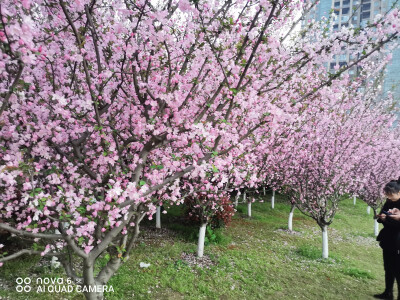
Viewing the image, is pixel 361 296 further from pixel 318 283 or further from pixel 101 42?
pixel 101 42

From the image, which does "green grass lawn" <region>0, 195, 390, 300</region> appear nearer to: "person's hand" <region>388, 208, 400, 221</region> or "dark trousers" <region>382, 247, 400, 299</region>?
"dark trousers" <region>382, 247, 400, 299</region>

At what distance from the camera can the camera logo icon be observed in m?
5.50

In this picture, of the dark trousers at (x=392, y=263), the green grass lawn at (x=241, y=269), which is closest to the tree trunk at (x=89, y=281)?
the green grass lawn at (x=241, y=269)

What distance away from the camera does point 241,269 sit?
25.4ft

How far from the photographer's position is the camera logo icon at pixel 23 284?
5.50m

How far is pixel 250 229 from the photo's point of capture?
484 inches

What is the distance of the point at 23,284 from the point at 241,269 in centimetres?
568

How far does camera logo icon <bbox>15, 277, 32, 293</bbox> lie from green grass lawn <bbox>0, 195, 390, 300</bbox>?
0.13 metres

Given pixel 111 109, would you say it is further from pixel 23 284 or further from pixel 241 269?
pixel 241 269

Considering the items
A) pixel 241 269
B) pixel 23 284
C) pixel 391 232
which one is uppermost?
pixel 391 232

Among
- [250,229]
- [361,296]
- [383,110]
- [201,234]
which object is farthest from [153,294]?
[383,110]

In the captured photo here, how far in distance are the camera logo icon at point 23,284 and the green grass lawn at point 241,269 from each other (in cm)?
13

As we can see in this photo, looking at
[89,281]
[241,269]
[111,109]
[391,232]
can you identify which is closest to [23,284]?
[89,281]

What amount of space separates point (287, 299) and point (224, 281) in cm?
163
